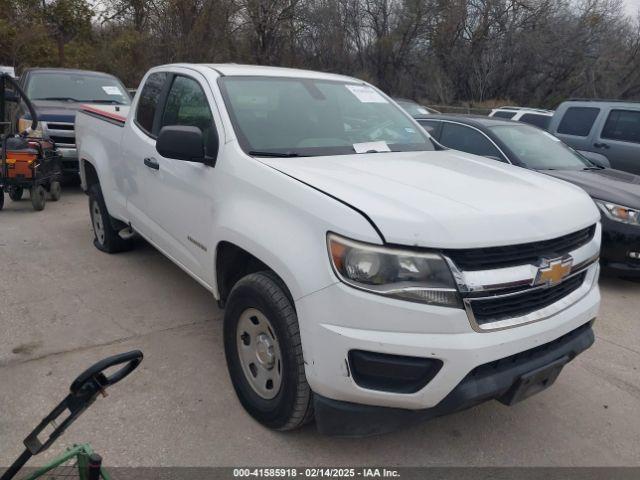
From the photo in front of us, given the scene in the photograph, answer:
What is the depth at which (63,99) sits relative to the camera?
9.10m

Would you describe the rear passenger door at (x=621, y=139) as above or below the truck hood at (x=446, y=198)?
below

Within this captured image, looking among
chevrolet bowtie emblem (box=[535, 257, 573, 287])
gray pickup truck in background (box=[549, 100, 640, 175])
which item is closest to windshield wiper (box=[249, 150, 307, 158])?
chevrolet bowtie emblem (box=[535, 257, 573, 287])

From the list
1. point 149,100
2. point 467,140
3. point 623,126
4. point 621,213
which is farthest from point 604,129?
point 149,100

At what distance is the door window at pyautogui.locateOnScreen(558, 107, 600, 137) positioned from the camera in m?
9.32

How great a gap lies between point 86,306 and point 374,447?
2.63 m

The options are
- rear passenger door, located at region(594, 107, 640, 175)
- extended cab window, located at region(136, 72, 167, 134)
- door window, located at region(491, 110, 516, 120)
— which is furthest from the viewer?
door window, located at region(491, 110, 516, 120)

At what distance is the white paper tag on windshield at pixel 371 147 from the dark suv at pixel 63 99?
237 inches

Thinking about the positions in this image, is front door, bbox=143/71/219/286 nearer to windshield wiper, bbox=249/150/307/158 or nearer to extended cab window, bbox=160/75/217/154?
extended cab window, bbox=160/75/217/154

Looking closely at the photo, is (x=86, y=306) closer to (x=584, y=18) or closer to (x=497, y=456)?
(x=497, y=456)

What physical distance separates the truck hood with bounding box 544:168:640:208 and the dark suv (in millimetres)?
6838

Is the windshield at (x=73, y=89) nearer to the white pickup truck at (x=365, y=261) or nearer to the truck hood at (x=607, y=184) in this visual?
the white pickup truck at (x=365, y=261)

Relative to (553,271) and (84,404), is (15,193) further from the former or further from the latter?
(553,271)

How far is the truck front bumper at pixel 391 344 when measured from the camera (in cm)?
218

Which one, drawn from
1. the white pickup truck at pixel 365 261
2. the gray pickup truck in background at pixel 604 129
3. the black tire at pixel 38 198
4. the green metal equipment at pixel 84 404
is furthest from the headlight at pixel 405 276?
the gray pickup truck in background at pixel 604 129
